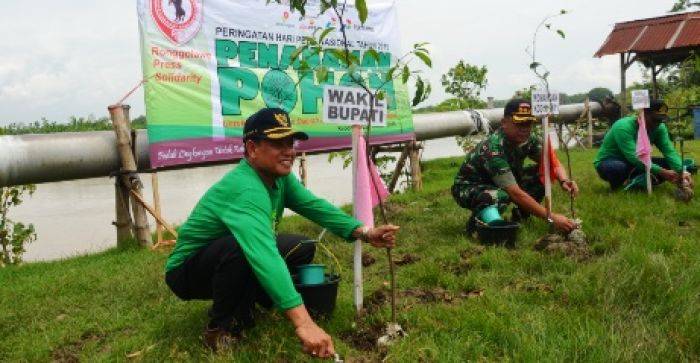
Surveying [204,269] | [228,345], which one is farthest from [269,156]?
[228,345]

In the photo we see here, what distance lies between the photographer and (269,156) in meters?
2.90

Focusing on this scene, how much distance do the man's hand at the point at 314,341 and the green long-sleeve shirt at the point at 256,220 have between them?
0.39 feet

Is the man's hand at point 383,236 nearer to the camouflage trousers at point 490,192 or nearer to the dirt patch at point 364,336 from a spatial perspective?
the dirt patch at point 364,336

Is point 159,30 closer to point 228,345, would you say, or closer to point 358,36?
point 358,36

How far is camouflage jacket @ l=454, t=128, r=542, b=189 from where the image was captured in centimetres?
487

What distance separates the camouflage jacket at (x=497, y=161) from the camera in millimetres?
4867

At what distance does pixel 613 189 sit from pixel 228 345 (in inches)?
212

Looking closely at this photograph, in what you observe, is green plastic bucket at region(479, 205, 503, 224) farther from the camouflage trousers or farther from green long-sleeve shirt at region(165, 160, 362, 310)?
green long-sleeve shirt at region(165, 160, 362, 310)

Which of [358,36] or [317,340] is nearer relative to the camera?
[317,340]

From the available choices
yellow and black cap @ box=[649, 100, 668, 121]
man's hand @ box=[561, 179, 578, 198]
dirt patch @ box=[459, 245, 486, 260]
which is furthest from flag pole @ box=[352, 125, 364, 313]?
yellow and black cap @ box=[649, 100, 668, 121]

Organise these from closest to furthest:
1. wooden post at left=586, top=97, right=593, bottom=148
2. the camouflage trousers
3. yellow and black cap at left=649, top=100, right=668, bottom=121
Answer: the camouflage trousers
yellow and black cap at left=649, top=100, right=668, bottom=121
wooden post at left=586, top=97, right=593, bottom=148

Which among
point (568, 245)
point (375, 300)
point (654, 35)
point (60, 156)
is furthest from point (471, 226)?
point (654, 35)

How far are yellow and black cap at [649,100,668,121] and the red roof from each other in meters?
11.4

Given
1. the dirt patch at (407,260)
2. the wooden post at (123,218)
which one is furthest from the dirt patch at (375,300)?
the wooden post at (123,218)
